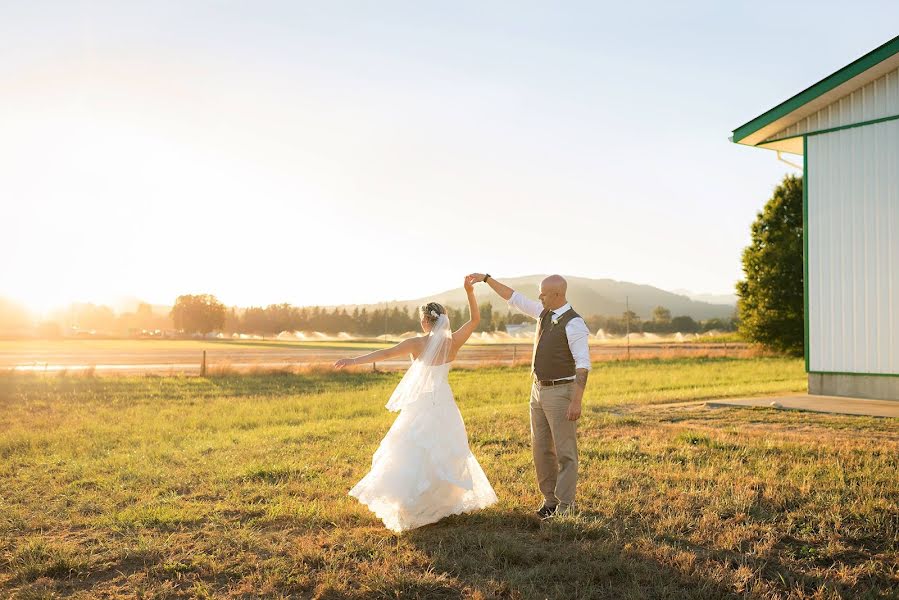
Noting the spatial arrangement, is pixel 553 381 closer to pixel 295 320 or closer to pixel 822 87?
pixel 822 87

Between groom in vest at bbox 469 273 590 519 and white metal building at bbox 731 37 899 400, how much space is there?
9630mm

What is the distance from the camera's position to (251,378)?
910 inches

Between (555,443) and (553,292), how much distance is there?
134 centimetres

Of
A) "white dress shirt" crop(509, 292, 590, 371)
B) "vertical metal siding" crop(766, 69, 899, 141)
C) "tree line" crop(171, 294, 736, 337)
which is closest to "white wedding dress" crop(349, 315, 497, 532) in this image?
"white dress shirt" crop(509, 292, 590, 371)

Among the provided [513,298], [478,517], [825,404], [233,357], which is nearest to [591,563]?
[478,517]

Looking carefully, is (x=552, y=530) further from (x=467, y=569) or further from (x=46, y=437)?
(x=46, y=437)

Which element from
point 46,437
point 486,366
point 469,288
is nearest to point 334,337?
point 486,366

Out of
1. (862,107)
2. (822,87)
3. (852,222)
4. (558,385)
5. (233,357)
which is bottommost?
(233,357)

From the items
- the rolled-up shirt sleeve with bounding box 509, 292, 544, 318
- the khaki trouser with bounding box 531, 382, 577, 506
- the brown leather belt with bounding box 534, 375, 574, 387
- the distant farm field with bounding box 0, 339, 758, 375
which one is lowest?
the distant farm field with bounding box 0, 339, 758, 375

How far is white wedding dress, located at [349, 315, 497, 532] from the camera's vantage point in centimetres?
627

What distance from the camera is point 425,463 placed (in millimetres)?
6316

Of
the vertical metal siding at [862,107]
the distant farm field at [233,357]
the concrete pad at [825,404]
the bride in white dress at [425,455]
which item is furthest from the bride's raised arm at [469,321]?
the distant farm field at [233,357]

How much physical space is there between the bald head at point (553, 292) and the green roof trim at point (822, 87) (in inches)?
392

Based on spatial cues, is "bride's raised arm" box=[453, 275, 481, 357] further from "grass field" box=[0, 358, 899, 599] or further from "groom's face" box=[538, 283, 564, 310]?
"grass field" box=[0, 358, 899, 599]
